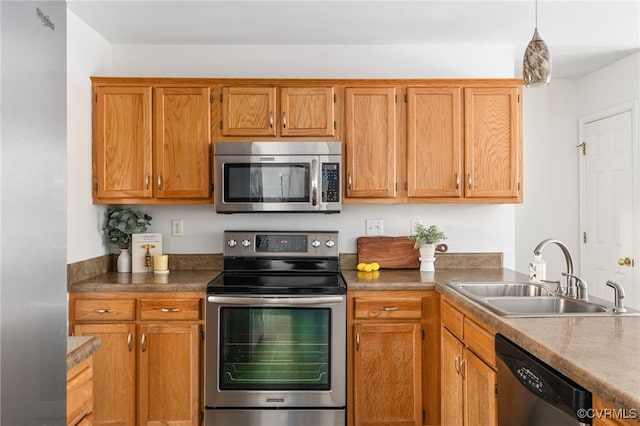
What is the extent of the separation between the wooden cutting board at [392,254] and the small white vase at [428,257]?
0.44 feet

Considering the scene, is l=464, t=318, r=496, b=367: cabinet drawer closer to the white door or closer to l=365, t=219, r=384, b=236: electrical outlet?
l=365, t=219, r=384, b=236: electrical outlet

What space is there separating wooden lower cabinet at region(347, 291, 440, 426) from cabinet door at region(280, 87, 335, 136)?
1031 mm

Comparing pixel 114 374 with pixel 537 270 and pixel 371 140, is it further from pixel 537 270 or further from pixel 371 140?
pixel 537 270

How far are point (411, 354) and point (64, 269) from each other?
91.3 inches

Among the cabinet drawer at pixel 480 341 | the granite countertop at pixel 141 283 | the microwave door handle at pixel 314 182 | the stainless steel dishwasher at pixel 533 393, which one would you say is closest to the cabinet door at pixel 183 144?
the granite countertop at pixel 141 283

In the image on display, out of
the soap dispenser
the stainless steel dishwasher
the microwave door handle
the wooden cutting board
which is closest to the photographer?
the stainless steel dishwasher

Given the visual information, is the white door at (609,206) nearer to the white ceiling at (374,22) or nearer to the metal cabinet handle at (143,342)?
the white ceiling at (374,22)

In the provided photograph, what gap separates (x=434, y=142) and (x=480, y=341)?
4.66 ft

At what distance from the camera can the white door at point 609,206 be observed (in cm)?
356

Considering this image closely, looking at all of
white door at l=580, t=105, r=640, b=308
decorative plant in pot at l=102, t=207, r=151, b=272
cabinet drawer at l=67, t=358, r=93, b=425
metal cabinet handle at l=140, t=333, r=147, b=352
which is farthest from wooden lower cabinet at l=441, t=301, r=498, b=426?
decorative plant in pot at l=102, t=207, r=151, b=272

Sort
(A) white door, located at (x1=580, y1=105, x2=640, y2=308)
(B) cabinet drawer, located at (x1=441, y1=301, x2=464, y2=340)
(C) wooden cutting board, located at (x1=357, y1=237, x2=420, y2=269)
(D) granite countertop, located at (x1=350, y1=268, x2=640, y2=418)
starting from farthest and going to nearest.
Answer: (A) white door, located at (x1=580, y1=105, x2=640, y2=308) < (C) wooden cutting board, located at (x1=357, y1=237, x2=420, y2=269) < (B) cabinet drawer, located at (x1=441, y1=301, x2=464, y2=340) < (D) granite countertop, located at (x1=350, y1=268, x2=640, y2=418)

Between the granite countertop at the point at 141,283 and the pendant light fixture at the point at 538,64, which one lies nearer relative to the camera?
the pendant light fixture at the point at 538,64

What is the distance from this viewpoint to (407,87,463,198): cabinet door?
122 inches

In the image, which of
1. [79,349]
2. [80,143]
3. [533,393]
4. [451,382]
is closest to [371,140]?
[451,382]
